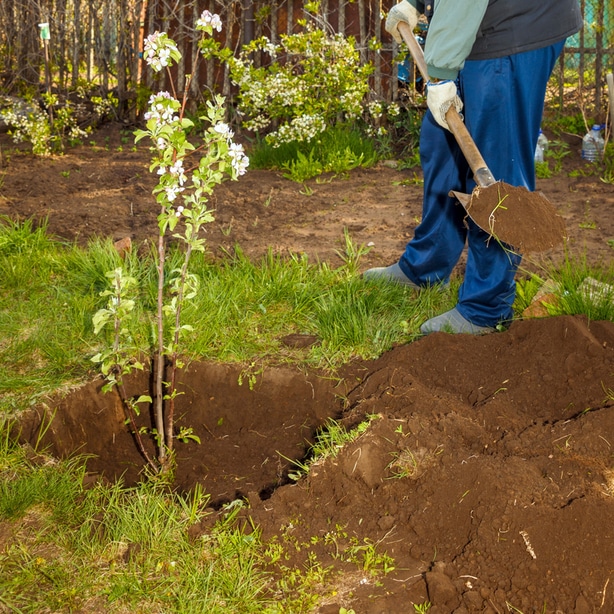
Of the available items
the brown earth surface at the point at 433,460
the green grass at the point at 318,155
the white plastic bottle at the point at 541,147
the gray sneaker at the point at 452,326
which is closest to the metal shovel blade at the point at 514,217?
the brown earth surface at the point at 433,460

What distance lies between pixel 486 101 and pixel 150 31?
5.95 m

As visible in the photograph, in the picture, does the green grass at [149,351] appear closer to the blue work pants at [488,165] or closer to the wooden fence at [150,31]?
the blue work pants at [488,165]

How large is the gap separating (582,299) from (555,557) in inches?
61.0

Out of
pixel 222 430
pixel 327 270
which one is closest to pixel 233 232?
pixel 327 270

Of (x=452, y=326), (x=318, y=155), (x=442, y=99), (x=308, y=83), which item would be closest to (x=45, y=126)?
(x=308, y=83)

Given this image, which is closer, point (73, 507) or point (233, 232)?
point (73, 507)

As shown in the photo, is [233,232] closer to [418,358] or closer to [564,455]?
[418,358]

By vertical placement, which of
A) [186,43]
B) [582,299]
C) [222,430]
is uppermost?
[186,43]

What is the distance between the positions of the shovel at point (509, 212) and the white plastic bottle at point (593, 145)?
3781mm

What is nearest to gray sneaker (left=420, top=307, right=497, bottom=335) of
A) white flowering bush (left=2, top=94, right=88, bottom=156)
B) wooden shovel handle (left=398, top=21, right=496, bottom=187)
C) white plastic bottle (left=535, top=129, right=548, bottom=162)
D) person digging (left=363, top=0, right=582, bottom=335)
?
person digging (left=363, top=0, right=582, bottom=335)

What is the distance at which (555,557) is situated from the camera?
215 cm

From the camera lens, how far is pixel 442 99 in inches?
127

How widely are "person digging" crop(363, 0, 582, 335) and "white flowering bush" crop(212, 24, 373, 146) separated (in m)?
2.79

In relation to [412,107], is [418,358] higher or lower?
lower
